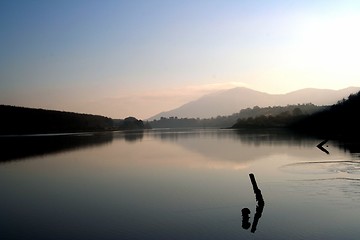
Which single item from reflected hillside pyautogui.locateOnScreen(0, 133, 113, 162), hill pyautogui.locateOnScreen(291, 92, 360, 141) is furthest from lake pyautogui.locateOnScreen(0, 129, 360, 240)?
hill pyautogui.locateOnScreen(291, 92, 360, 141)

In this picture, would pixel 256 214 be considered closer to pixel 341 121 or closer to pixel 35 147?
pixel 35 147

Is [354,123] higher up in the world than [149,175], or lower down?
higher up

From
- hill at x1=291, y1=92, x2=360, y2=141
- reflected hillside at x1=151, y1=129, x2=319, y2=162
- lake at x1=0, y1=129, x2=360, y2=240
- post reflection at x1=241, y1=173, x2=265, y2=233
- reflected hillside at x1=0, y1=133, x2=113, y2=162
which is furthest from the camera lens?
hill at x1=291, y1=92, x2=360, y2=141

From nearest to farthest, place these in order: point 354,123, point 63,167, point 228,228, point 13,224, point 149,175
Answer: point 228,228 < point 13,224 < point 149,175 < point 63,167 < point 354,123

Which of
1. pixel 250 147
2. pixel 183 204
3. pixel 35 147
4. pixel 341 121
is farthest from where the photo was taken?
pixel 341 121

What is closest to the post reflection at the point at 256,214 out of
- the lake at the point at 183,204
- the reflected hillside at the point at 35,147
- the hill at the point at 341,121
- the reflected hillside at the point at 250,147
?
the lake at the point at 183,204

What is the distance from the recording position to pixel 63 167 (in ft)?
107

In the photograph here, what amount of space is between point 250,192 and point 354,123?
199 feet

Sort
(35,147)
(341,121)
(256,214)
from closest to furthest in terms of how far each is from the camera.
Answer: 1. (256,214)
2. (35,147)
3. (341,121)

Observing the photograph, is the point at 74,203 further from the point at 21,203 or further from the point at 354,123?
the point at 354,123

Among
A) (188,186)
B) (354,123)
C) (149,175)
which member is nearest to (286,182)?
(188,186)

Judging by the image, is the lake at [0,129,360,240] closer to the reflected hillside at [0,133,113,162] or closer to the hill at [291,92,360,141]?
the reflected hillside at [0,133,113,162]

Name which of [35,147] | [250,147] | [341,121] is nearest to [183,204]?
[250,147]

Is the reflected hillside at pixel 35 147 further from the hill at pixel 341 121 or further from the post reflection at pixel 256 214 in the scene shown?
the hill at pixel 341 121
